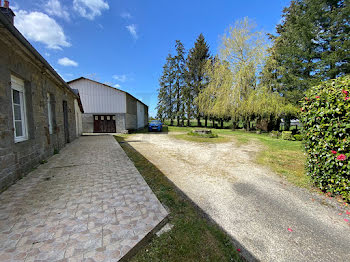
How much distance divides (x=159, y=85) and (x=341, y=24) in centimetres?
2578

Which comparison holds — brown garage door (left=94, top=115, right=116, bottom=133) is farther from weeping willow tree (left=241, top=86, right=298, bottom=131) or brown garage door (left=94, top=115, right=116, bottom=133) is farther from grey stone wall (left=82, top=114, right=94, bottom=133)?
weeping willow tree (left=241, top=86, right=298, bottom=131)

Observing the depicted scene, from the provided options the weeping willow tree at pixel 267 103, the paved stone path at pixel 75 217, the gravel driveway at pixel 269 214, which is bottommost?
the gravel driveway at pixel 269 214

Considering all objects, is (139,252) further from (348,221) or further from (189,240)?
(348,221)

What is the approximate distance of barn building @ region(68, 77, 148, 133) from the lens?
15539 millimetres

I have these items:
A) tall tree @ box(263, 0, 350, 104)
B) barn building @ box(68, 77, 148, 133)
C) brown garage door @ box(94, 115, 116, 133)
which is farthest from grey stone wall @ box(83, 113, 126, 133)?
tall tree @ box(263, 0, 350, 104)

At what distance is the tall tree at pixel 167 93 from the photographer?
29.2m

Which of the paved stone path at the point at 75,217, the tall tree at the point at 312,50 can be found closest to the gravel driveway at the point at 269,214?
the paved stone path at the point at 75,217

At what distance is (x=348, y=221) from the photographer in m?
2.49

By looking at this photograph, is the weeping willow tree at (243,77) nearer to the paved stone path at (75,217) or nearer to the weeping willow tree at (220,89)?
the weeping willow tree at (220,89)

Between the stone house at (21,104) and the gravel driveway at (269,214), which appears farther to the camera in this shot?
the stone house at (21,104)

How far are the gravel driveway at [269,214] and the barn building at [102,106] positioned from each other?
13.3 meters

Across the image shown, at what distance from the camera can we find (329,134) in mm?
3084

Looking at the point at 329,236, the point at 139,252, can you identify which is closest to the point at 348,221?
the point at 329,236

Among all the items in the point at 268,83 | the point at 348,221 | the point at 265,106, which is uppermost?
the point at 268,83
